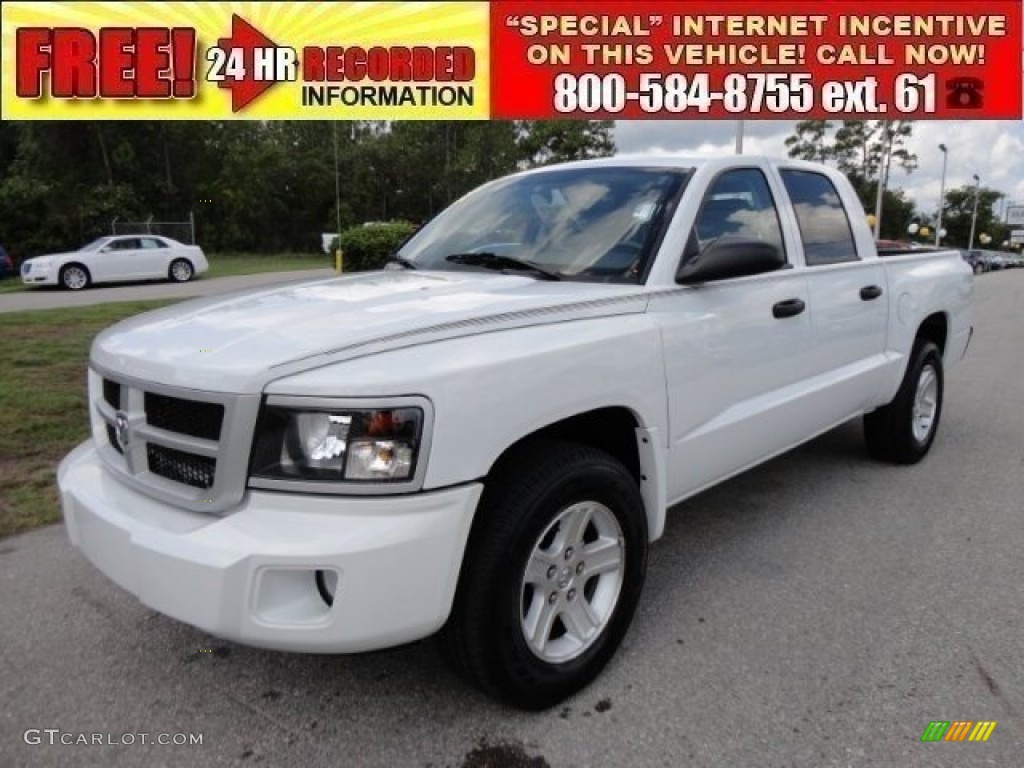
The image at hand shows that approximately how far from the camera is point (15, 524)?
13.1ft

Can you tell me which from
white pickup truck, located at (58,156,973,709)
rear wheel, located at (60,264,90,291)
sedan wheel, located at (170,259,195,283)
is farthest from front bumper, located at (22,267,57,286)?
white pickup truck, located at (58,156,973,709)

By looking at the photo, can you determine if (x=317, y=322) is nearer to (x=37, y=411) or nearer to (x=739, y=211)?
(x=739, y=211)

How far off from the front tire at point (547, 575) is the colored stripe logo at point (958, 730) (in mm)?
959

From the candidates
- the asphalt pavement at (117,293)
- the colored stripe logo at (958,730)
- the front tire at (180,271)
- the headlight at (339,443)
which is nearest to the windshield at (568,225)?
the headlight at (339,443)

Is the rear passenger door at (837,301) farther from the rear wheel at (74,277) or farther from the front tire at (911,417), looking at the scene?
the rear wheel at (74,277)

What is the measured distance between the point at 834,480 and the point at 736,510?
0.90m

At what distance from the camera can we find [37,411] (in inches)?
230

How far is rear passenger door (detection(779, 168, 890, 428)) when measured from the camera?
153 inches

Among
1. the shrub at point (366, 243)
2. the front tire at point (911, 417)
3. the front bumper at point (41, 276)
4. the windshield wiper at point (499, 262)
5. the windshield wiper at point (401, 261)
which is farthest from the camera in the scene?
the shrub at point (366, 243)

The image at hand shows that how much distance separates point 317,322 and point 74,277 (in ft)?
64.5

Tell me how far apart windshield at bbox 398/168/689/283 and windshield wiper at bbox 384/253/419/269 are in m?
0.02

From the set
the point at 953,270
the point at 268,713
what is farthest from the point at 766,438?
the point at 953,270

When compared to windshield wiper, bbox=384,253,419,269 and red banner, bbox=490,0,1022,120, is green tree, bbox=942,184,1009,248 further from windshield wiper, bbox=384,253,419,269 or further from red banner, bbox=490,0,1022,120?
windshield wiper, bbox=384,253,419,269

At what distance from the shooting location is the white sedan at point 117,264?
739 inches
